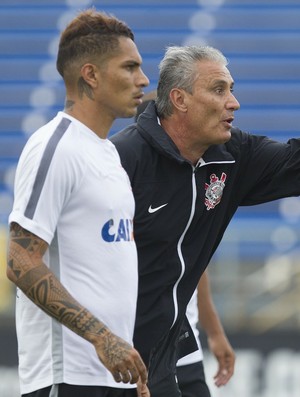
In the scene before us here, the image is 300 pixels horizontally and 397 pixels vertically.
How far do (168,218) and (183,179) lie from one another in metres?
0.18

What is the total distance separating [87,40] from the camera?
3311 mm

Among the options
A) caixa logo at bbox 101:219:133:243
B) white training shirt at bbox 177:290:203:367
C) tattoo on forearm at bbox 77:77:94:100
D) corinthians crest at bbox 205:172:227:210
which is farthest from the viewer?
white training shirt at bbox 177:290:203:367

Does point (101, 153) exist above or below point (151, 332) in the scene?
above

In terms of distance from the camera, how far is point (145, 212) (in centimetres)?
411

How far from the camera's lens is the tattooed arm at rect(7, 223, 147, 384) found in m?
3.07

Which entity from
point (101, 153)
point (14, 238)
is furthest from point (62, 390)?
point (101, 153)

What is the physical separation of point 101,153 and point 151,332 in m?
1.04

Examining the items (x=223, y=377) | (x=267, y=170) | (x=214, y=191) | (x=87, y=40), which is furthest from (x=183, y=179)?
(x=223, y=377)

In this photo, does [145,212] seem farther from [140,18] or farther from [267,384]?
[140,18]

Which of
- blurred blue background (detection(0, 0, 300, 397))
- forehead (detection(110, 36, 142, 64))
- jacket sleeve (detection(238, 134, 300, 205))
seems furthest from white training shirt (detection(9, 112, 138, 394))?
blurred blue background (detection(0, 0, 300, 397))

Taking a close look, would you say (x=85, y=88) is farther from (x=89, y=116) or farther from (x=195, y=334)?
(x=195, y=334)

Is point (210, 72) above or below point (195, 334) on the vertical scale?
above

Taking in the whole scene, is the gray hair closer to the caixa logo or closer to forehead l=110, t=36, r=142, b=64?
forehead l=110, t=36, r=142, b=64

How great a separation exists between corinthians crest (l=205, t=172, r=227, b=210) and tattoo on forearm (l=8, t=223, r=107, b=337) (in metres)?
1.25
